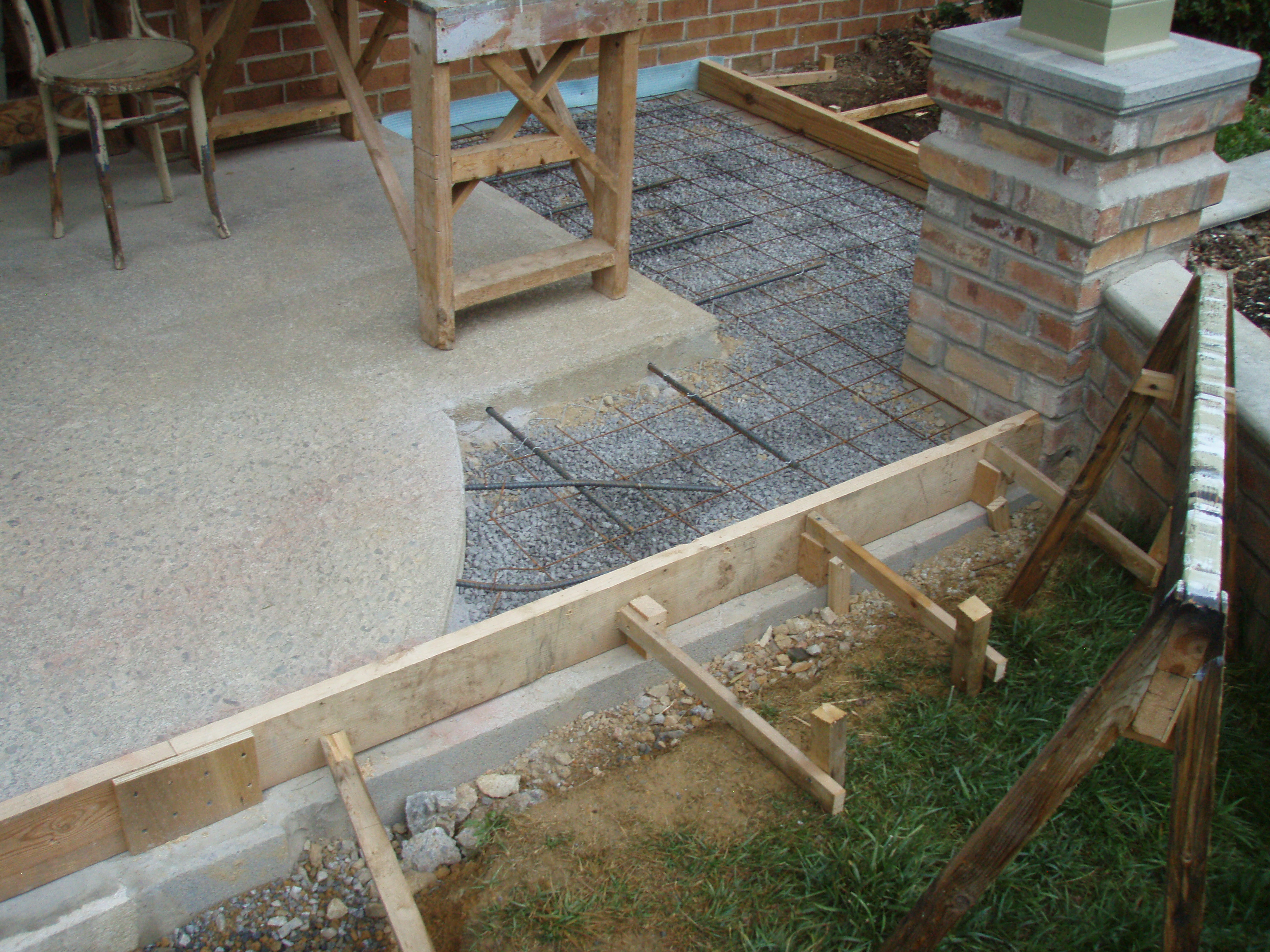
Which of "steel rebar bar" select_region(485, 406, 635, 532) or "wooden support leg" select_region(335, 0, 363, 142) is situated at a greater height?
"wooden support leg" select_region(335, 0, 363, 142)

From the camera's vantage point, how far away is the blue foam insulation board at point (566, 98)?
5883 millimetres

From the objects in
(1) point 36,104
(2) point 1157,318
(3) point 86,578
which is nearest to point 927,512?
(2) point 1157,318

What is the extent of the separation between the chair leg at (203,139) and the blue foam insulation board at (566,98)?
4.88 feet

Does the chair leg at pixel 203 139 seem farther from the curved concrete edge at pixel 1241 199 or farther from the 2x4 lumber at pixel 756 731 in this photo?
the curved concrete edge at pixel 1241 199

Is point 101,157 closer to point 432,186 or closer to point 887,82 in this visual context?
point 432,186

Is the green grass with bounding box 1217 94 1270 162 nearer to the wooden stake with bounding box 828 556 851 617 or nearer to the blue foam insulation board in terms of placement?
the blue foam insulation board

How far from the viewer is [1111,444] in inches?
107

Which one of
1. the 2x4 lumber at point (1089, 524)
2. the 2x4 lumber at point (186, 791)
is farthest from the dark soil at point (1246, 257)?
the 2x4 lumber at point (186, 791)

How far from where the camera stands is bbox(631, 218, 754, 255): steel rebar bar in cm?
471

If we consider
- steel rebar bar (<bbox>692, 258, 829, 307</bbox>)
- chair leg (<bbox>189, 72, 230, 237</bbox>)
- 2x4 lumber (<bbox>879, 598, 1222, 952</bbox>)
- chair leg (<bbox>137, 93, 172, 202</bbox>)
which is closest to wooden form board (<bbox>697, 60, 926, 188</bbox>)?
steel rebar bar (<bbox>692, 258, 829, 307</bbox>)

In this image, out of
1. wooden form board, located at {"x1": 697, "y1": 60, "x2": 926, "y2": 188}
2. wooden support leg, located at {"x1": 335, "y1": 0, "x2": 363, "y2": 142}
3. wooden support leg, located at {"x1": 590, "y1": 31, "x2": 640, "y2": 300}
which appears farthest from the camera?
wooden form board, located at {"x1": 697, "y1": 60, "x2": 926, "y2": 188}

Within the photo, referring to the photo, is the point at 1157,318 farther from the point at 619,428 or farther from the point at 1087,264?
the point at 619,428

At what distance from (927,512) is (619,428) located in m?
1.03

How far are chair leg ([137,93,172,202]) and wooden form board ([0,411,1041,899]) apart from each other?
2.97 meters
